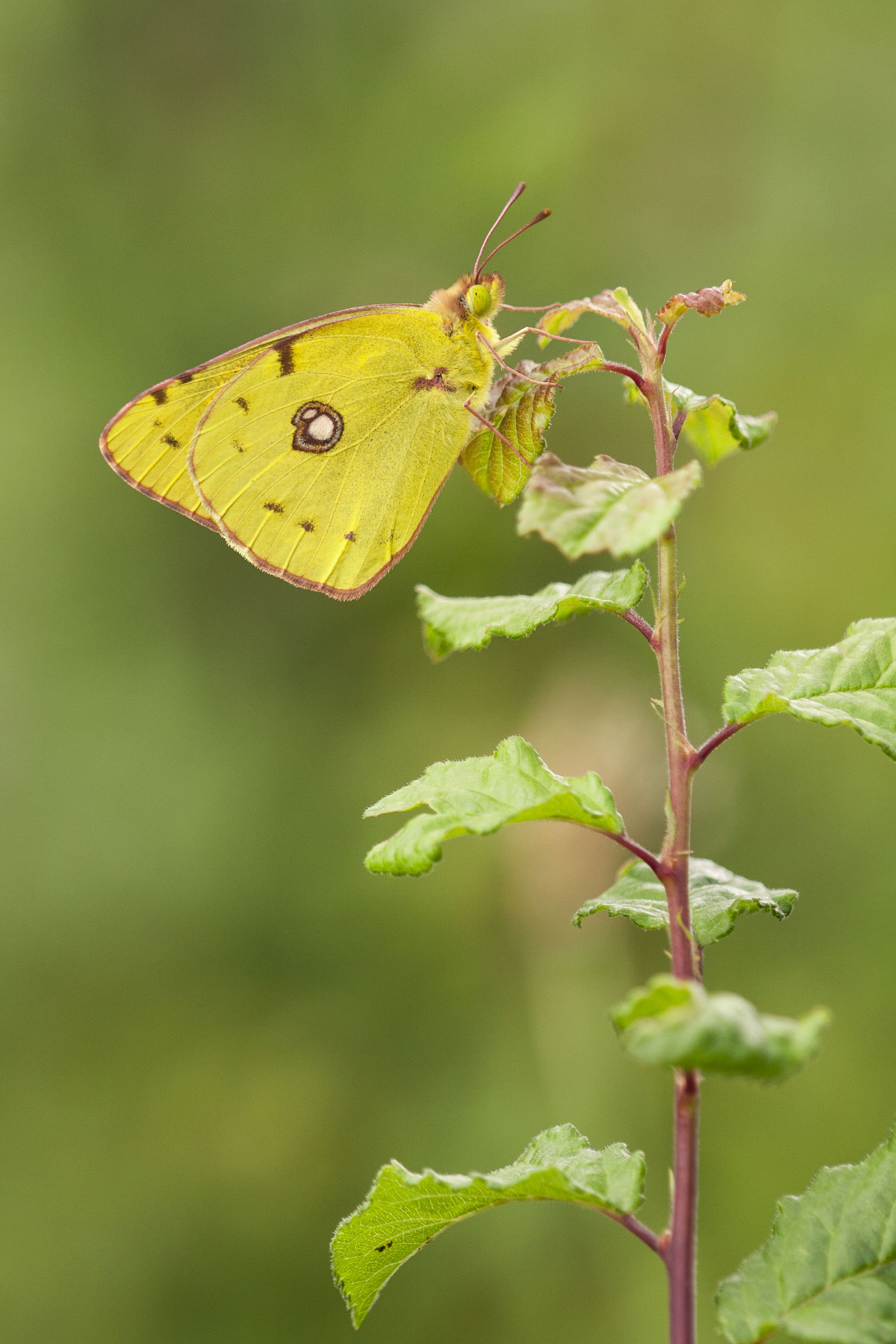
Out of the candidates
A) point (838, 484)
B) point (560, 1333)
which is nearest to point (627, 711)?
point (838, 484)

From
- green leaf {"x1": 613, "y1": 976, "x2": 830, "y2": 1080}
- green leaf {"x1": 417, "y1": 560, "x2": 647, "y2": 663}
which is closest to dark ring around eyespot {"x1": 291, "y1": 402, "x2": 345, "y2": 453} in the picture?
green leaf {"x1": 417, "y1": 560, "x2": 647, "y2": 663}

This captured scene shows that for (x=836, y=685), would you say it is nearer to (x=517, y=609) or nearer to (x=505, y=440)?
(x=517, y=609)

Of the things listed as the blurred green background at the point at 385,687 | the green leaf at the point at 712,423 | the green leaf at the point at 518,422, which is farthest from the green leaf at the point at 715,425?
the blurred green background at the point at 385,687

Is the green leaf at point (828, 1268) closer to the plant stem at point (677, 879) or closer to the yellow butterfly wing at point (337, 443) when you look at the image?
the plant stem at point (677, 879)

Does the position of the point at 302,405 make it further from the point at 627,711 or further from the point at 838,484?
the point at 838,484

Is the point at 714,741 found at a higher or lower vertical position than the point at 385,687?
lower

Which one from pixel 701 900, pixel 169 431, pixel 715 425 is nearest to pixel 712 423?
pixel 715 425
